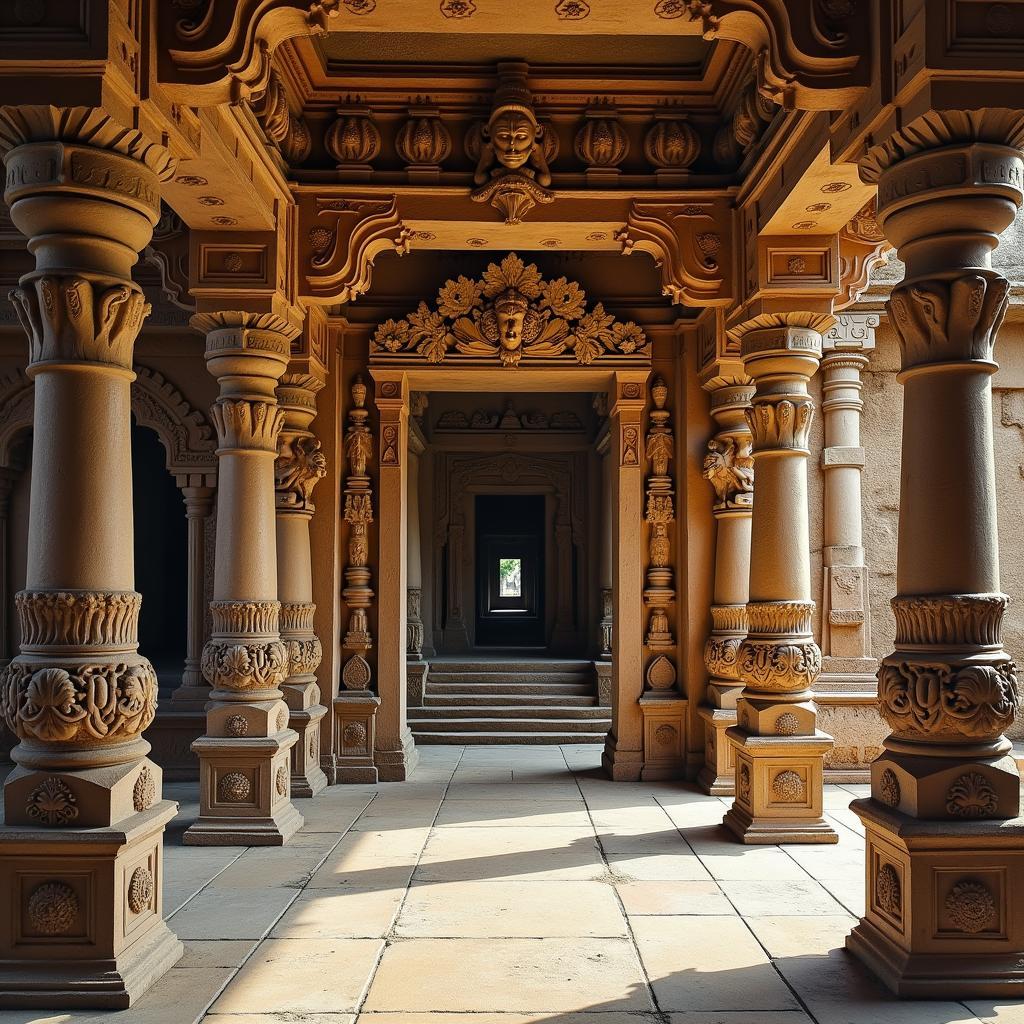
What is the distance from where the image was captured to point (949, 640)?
13.2 feet

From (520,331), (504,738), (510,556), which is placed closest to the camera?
(520,331)

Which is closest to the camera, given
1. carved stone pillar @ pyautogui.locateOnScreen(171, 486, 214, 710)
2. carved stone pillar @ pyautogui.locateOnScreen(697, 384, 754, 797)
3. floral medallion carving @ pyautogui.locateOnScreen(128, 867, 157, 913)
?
floral medallion carving @ pyautogui.locateOnScreen(128, 867, 157, 913)

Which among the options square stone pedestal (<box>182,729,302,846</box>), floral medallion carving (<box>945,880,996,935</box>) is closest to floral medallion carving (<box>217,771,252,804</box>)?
square stone pedestal (<box>182,729,302,846</box>)

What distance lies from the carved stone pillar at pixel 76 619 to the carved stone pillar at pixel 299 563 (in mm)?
3847

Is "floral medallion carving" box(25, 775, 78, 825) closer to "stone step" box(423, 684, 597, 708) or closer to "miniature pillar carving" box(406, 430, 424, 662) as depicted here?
"stone step" box(423, 684, 597, 708)

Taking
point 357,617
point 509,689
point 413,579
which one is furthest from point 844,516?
point 413,579

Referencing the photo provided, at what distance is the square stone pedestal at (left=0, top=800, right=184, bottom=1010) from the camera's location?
379 centimetres

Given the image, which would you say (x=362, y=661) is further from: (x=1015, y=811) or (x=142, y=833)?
(x=1015, y=811)

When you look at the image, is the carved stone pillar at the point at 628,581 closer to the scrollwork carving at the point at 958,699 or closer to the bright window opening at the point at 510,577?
the scrollwork carving at the point at 958,699

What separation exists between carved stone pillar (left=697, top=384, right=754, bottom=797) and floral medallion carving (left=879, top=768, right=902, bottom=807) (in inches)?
150

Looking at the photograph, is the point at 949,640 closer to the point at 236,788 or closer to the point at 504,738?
the point at 236,788

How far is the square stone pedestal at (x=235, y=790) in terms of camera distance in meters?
6.58

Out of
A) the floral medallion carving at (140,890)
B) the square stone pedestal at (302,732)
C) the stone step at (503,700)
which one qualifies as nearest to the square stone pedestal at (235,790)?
the square stone pedestal at (302,732)

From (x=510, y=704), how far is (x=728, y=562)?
4417 millimetres
